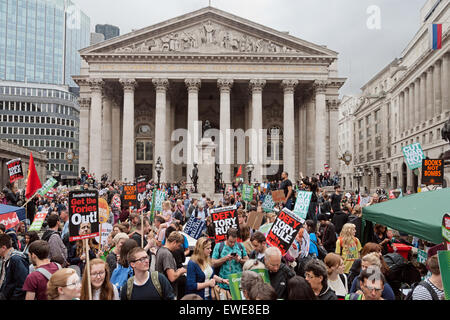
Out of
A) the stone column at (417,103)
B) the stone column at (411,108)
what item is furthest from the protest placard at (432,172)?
the stone column at (411,108)

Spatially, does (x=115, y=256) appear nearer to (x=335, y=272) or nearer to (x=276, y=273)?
(x=276, y=273)

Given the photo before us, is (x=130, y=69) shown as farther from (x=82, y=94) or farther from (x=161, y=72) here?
(x=82, y=94)

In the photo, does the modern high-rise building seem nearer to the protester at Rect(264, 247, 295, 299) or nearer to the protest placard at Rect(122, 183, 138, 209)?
the protest placard at Rect(122, 183, 138, 209)

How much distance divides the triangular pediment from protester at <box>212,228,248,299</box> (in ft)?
122

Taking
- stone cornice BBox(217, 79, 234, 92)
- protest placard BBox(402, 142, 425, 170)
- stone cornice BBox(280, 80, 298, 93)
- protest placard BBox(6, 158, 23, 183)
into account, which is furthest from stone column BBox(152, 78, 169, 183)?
protest placard BBox(402, 142, 425, 170)

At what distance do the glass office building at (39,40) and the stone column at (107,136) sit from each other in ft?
130

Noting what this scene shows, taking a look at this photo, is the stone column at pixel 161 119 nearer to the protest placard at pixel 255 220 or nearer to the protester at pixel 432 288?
the protest placard at pixel 255 220

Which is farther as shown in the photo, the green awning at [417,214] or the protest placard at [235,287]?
the green awning at [417,214]

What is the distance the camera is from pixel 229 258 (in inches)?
265

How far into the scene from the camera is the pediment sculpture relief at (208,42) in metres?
42.4

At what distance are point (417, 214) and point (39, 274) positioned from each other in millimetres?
6145
